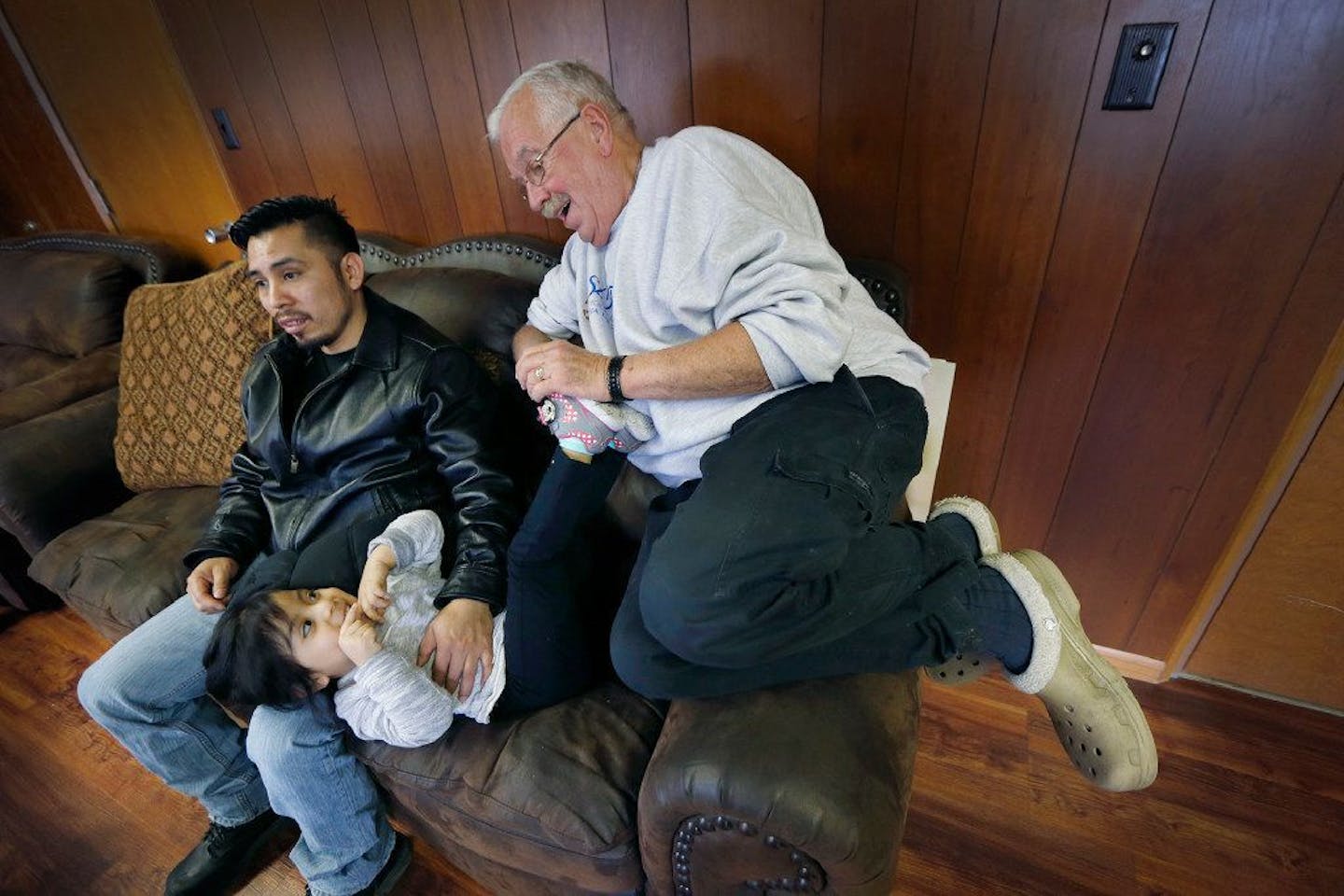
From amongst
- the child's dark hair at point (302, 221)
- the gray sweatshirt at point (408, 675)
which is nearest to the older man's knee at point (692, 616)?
the gray sweatshirt at point (408, 675)

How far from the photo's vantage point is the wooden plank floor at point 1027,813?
3.53 ft

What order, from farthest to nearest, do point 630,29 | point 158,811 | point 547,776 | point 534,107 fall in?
1. point 158,811
2. point 630,29
3. point 534,107
4. point 547,776

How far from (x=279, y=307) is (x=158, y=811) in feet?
3.95

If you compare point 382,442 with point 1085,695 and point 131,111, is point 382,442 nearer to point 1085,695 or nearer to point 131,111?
point 1085,695

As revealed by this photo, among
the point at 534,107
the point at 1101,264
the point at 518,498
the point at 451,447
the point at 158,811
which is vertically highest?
the point at 534,107

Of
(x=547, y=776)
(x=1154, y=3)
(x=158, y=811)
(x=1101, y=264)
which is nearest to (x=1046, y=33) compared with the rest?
(x=1154, y=3)

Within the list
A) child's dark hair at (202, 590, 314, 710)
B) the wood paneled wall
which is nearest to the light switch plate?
the wood paneled wall

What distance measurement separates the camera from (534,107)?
97cm

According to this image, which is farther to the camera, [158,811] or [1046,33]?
[158,811]

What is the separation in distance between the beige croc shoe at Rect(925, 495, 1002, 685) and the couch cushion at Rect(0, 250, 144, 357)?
282 cm

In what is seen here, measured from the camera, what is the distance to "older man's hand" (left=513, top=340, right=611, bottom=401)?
39.6 inches

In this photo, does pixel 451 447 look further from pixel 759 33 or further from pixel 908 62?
pixel 908 62

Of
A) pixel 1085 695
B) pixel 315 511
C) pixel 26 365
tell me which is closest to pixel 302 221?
pixel 315 511

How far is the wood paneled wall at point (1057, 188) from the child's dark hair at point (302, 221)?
514mm
